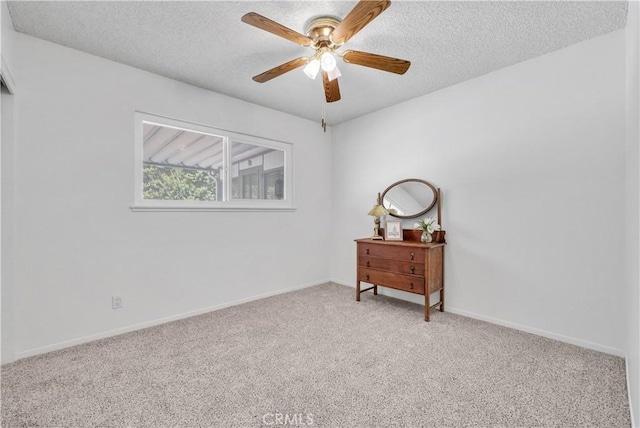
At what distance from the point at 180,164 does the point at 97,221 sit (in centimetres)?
93

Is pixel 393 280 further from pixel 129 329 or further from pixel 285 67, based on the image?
pixel 129 329

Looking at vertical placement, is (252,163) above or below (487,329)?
above

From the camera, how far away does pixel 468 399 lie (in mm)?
1658

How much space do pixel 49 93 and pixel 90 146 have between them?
0.45 m

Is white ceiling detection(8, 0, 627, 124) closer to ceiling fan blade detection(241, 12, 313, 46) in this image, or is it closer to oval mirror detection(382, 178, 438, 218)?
ceiling fan blade detection(241, 12, 313, 46)

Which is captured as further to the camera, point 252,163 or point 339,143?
point 339,143

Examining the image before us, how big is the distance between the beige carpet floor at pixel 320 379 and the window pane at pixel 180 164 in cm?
135

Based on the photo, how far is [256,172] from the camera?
370 cm

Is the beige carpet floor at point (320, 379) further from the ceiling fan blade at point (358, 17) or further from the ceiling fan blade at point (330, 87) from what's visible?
the ceiling fan blade at point (358, 17)

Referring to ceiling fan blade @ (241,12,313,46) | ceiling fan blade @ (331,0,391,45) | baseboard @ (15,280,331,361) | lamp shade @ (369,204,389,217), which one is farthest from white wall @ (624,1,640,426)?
baseboard @ (15,280,331,361)

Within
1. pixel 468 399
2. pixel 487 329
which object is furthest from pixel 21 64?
pixel 487 329

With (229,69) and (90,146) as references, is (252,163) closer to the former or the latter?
(229,69)

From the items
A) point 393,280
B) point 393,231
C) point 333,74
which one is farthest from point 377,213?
point 333,74

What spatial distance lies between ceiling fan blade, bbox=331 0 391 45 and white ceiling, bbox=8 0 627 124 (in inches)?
8.2
